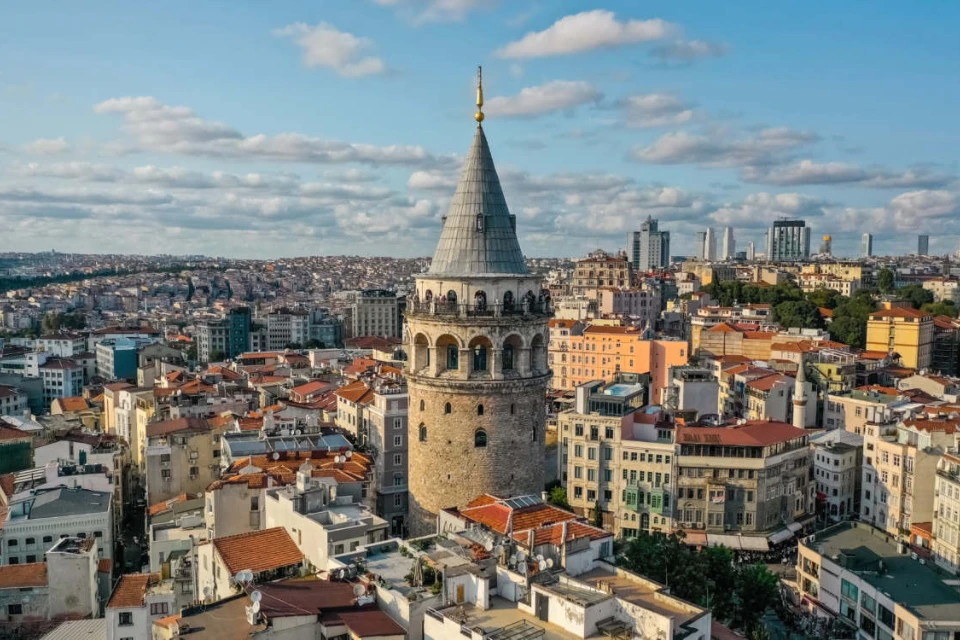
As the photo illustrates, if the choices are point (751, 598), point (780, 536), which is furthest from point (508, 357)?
point (780, 536)

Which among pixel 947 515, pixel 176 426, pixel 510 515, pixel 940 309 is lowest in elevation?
pixel 947 515

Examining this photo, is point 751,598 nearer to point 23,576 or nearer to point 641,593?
point 641,593

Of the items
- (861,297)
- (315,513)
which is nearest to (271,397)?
Result: (315,513)

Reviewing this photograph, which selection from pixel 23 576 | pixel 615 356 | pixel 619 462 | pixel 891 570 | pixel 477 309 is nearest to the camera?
pixel 477 309

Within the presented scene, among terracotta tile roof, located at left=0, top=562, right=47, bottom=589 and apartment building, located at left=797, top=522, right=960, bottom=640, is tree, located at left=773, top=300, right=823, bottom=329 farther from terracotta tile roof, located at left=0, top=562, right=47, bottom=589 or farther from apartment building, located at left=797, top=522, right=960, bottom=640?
terracotta tile roof, located at left=0, top=562, right=47, bottom=589

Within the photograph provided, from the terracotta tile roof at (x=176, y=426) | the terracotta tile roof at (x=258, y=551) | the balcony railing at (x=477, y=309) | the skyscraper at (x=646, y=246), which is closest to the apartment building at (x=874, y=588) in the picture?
the balcony railing at (x=477, y=309)

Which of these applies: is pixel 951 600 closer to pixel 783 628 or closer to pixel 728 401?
pixel 783 628
